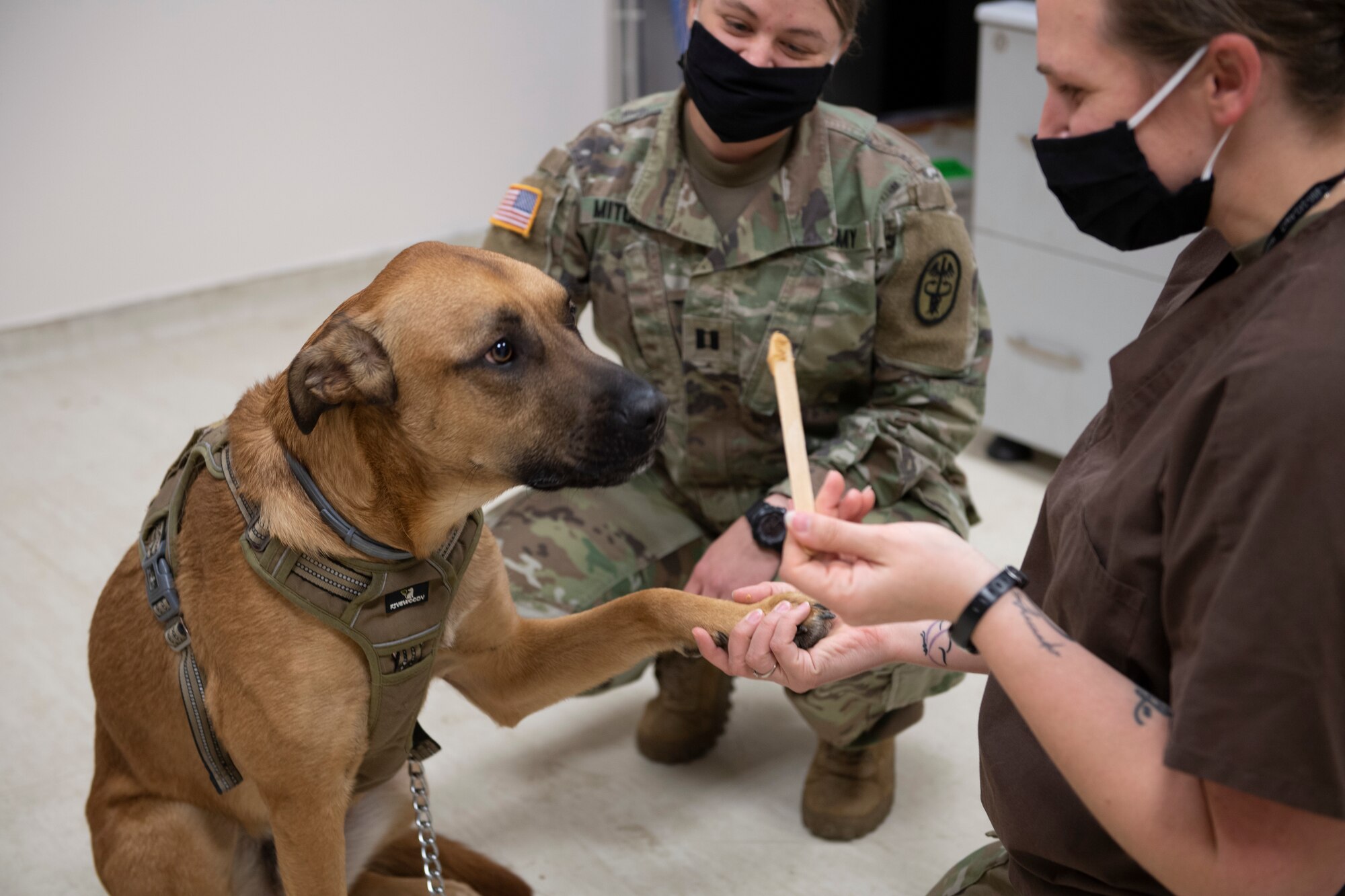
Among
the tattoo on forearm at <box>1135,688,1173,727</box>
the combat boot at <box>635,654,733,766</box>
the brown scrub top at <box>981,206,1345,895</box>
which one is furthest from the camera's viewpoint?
the combat boot at <box>635,654,733,766</box>

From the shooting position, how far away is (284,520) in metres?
1.39

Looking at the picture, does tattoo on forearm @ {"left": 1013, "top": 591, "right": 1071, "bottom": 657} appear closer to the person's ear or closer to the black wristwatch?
the person's ear

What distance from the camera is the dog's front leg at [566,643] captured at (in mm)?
1560

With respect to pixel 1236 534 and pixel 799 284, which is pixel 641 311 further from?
pixel 1236 534

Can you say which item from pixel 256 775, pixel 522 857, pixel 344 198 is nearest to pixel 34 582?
pixel 522 857

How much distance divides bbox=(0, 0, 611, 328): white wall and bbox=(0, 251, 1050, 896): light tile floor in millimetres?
896

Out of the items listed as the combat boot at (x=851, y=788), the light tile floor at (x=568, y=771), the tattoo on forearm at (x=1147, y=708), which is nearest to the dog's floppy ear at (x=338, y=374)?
the tattoo on forearm at (x=1147, y=708)

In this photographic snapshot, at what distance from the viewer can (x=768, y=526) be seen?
1876 mm

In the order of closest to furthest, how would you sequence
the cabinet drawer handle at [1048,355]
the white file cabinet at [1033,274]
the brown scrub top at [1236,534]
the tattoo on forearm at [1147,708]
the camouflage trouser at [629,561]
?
1. the brown scrub top at [1236,534]
2. the tattoo on forearm at [1147,708]
3. the camouflage trouser at [629,561]
4. the white file cabinet at [1033,274]
5. the cabinet drawer handle at [1048,355]

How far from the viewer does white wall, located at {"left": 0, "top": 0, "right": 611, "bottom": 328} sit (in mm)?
3658

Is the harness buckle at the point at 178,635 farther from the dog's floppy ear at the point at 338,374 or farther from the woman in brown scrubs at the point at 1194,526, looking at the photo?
the woman in brown scrubs at the point at 1194,526

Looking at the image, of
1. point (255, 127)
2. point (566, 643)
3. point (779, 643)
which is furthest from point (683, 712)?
point (255, 127)

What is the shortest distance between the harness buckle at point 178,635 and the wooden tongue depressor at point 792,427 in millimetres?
747

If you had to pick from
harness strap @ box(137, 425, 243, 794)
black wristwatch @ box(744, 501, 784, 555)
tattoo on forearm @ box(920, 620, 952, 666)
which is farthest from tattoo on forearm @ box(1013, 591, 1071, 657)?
harness strap @ box(137, 425, 243, 794)
